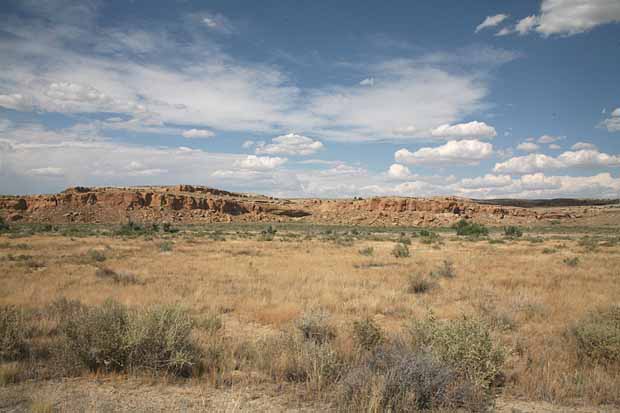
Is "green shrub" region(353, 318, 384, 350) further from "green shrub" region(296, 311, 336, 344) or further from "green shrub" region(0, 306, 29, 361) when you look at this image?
"green shrub" region(0, 306, 29, 361)

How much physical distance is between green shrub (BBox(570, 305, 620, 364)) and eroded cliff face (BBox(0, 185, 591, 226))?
2820 inches

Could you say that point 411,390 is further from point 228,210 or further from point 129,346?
point 228,210

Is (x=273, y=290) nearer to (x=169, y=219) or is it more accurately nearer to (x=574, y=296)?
(x=574, y=296)

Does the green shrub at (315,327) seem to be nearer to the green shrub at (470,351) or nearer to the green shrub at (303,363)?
the green shrub at (303,363)

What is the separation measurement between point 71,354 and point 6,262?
1485 centimetres

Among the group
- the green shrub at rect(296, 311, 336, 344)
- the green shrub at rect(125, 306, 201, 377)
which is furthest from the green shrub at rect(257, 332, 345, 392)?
the green shrub at rect(125, 306, 201, 377)

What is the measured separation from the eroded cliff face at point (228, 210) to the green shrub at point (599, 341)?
235ft

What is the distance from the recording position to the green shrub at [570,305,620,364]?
210 inches

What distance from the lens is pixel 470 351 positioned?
4664mm

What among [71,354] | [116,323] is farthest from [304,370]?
[71,354]

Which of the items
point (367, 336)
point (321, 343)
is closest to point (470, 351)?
point (367, 336)

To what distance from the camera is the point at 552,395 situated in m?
4.44

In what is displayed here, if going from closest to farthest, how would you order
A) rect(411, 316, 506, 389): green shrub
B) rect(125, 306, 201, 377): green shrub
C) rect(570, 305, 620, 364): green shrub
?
rect(411, 316, 506, 389): green shrub < rect(125, 306, 201, 377): green shrub < rect(570, 305, 620, 364): green shrub

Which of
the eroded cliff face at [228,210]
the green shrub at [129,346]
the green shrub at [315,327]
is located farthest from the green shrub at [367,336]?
the eroded cliff face at [228,210]
